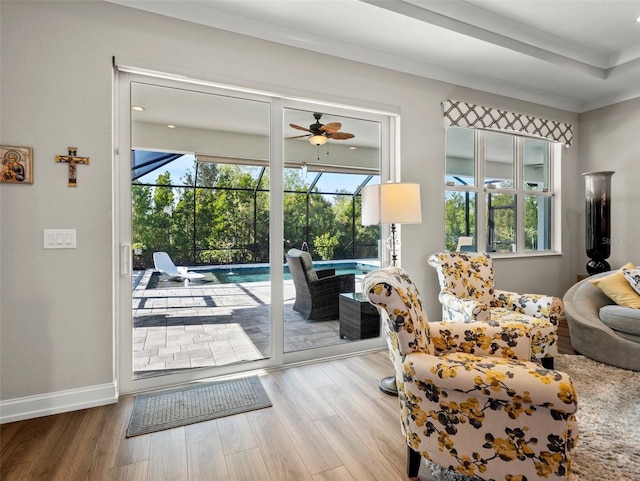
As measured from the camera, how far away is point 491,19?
9.43ft

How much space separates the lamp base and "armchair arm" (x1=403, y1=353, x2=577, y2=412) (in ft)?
3.37

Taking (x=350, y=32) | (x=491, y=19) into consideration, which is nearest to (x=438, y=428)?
(x=350, y=32)

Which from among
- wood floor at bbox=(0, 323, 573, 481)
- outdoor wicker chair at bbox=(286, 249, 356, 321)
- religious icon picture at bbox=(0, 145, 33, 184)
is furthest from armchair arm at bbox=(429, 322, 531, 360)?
religious icon picture at bbox=(0, 145, 33, 184)

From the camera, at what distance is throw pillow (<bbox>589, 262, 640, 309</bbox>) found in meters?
2.92

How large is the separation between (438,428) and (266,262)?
1.86m

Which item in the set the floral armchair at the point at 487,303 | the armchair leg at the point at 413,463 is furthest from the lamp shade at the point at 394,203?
the armchair leg at the point at 413,463

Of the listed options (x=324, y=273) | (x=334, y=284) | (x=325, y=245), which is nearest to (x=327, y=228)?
(x=325, y=245)

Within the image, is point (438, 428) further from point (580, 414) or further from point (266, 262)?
point (266, 262)

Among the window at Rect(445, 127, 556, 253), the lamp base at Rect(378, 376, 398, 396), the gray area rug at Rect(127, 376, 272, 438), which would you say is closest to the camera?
the gray area rug at Rect(127, 376, 272, 438)

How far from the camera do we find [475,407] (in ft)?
4.55

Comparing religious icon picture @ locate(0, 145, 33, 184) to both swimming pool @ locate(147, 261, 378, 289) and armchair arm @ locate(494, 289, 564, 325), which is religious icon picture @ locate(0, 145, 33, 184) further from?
armchair arm @ locate(494, 289, 564, 325)

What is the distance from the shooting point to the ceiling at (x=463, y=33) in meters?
2.54

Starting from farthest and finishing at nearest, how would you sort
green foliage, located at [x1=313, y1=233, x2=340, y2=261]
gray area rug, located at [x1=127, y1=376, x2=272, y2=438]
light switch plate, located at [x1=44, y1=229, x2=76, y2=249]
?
green foliage, located at [x1=313, y1=233, x2=340, y2=261] → light switch plate, located at [x1=44, y1=229, x2=76, y2=249] → gray area rug, located at [x1=127, y1=376, x2=272, y2=438]

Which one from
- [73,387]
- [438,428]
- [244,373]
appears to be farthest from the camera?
[244,373]
